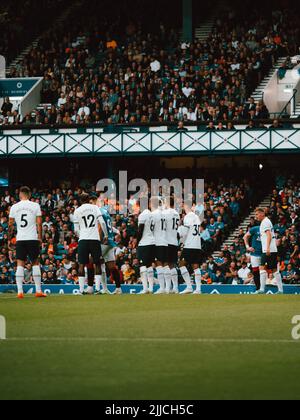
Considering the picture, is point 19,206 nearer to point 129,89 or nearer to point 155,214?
point 155,214

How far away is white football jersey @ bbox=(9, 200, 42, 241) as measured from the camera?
59.5 ft

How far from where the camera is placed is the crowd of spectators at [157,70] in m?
38.0

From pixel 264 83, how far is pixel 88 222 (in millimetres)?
21927

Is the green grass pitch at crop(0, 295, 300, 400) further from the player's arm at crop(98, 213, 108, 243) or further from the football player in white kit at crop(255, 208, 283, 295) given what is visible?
the football player in white kit at crop(255, 208, 283, 295)

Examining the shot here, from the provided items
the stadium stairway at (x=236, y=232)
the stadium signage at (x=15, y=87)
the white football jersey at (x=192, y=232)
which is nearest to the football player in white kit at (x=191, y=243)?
the white football jersey at (x=192, y=232)

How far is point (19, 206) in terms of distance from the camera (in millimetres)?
18234

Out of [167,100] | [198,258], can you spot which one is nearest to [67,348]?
[198,258]

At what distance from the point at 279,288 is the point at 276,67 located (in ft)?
62.8

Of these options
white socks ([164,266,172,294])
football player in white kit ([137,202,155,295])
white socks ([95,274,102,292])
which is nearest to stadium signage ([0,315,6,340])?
white socks ([95,274,102,292])

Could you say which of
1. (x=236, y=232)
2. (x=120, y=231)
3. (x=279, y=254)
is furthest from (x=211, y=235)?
(x=279, y=254)

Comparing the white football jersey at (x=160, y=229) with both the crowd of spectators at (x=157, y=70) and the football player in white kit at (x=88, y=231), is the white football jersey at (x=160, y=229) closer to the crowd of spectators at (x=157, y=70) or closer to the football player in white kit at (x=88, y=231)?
the football player in white kit at (x=88, y=231)

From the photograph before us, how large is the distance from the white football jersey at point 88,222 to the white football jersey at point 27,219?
1571 mm

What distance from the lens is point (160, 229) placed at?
21656 millimetres
